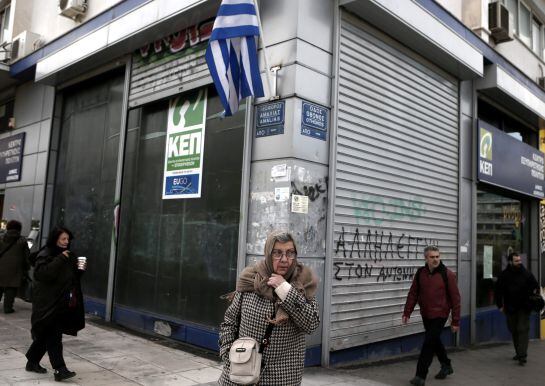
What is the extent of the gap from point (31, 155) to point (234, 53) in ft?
25.2

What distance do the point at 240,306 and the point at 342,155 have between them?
13.2ft

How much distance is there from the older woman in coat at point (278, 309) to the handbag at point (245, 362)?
0.11 metres

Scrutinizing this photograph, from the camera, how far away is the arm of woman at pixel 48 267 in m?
5.11

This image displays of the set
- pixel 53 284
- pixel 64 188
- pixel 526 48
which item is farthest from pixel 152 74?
pixel 526 48

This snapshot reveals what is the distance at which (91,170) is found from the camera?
10.0 m

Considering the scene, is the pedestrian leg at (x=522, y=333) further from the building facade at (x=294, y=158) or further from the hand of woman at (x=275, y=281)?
the hand of woman at (x=275, y=281)

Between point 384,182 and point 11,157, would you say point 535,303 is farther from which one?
point 11,157

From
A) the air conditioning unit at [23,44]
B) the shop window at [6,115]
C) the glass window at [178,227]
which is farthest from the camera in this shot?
the shop window at [6,115]

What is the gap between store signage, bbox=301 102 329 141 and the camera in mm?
6188

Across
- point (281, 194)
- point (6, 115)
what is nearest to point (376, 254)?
point (281, 194)

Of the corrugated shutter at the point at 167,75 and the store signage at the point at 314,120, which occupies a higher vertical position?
the corrugated shutter at the point at 167,75

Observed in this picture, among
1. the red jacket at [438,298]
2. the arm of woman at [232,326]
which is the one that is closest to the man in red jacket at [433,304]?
the red jacket at [438,298]

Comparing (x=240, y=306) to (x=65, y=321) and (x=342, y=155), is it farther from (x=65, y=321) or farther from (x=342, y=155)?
(x=342, y=155)

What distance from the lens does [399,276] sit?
25.6 ft
